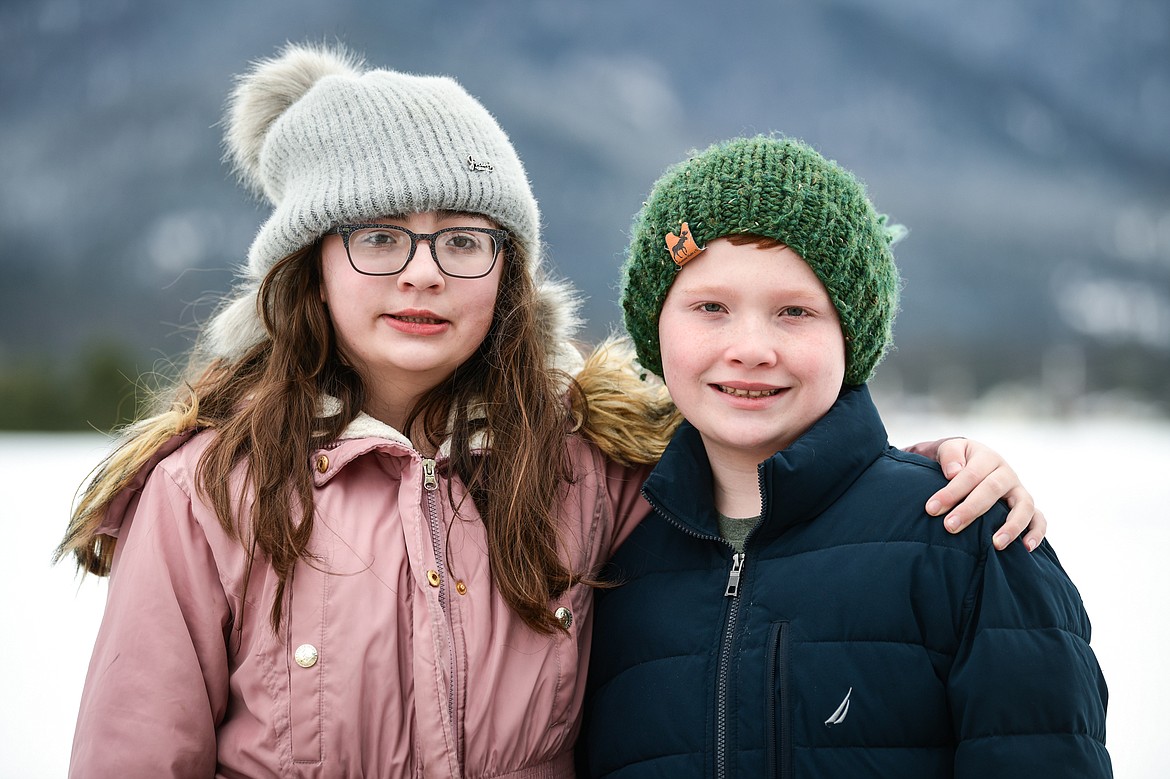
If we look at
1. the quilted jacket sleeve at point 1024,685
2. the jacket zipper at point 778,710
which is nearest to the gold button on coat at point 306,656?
the jacket zipper at point 778,710

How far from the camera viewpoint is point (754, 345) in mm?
1596

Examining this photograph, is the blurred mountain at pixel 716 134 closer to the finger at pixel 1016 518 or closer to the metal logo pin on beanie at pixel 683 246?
the finger at pixel 1016 518

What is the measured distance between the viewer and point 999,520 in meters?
1.51

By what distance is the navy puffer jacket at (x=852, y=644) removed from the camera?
1403 millimetres

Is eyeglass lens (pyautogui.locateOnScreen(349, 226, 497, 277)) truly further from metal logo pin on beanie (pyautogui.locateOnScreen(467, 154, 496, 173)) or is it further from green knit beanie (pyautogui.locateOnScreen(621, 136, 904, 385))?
green knit beanie (pyautogui.locateOnScreen(621, 136, 904, 385))

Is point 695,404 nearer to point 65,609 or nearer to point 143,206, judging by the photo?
point 65,609

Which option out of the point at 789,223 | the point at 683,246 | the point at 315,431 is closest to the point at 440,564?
the point at 315,431

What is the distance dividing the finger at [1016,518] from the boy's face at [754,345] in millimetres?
302

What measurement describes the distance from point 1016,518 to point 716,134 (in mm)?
40665

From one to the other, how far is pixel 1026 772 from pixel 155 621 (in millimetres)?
1261

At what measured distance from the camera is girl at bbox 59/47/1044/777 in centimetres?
163

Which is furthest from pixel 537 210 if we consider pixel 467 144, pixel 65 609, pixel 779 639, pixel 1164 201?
pixel 1164 201

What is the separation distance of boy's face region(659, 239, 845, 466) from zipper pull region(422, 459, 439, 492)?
44 cm

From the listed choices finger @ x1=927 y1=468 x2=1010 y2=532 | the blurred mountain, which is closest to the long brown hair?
finger @ x1=927 y1=468 x2=1010 y2=532
